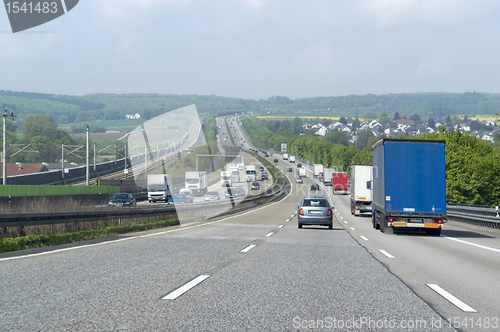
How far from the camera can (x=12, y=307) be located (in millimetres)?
6359

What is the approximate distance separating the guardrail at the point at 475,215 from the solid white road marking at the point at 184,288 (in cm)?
2018

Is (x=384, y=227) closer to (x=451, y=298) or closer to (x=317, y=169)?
(x=451, y=298)

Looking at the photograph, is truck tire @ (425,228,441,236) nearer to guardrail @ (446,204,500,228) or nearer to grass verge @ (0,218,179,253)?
guardrail @ (446,204,500,228)

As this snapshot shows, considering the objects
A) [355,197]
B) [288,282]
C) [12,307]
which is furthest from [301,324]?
[355,197]

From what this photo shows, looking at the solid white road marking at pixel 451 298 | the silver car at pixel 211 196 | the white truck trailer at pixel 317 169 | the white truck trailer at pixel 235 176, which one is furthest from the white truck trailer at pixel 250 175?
the solid white road marking at pixel 451 298

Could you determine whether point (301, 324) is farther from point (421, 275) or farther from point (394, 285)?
point (421, 275)

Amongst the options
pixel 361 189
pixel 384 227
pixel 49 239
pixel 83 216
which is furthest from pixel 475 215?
pixel 49 239

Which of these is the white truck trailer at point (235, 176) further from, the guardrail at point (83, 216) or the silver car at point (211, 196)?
the guardrail at point (83, 216)

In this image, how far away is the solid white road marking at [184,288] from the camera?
7051 mm

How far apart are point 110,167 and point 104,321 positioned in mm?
84380

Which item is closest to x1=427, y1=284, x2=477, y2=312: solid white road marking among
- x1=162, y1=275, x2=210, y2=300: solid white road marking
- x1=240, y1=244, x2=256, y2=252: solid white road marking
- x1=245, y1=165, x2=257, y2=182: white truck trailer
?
x1=162, y1=275, x2=210, y2=300: solid white road marking

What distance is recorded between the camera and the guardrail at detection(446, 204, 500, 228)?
86.6ft

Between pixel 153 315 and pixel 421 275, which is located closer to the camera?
pixel 153 315

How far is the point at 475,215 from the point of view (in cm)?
2942
